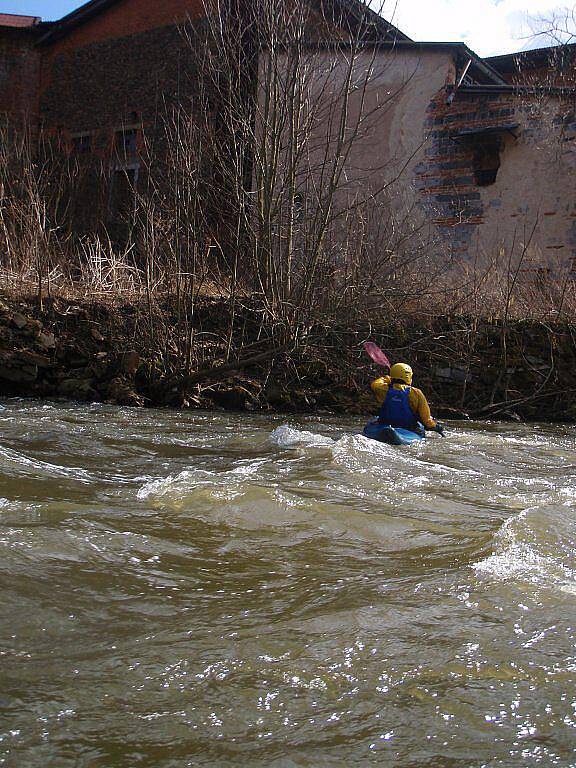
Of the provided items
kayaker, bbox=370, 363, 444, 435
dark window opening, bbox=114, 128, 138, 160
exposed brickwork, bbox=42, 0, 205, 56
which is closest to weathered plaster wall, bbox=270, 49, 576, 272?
exposed brickwork, bbox=42, 0, 205, 56

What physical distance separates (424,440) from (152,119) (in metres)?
11.8

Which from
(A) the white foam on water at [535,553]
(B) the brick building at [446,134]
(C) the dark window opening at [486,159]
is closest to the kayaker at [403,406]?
(A) the white foam on water at [535,553]

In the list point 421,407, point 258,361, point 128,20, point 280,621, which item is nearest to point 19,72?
point 128,20

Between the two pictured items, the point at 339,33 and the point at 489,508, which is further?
the point at 339,33

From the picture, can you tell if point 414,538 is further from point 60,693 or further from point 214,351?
point 214,351

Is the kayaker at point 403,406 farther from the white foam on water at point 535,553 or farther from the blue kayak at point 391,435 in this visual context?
the white foam on water at point 535,553

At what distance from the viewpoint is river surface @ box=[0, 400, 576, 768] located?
2125 millimetres

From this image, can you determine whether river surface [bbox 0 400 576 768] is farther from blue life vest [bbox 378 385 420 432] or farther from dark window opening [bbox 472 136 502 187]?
dark window opening [bbox 472 136 502 187]

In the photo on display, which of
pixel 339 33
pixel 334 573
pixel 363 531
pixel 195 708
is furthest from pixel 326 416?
pixel 195 708

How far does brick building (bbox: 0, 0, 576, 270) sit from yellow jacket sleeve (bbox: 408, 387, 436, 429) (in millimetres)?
5682

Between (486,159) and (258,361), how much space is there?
23.9 ft

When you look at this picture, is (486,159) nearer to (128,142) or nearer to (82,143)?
(128,142)

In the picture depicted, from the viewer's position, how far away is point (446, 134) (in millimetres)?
14953

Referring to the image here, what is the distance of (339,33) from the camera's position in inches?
422
